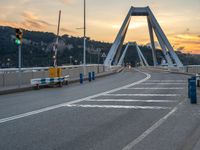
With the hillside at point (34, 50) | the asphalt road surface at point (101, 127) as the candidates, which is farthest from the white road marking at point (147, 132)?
the hillside at point (34, 50)

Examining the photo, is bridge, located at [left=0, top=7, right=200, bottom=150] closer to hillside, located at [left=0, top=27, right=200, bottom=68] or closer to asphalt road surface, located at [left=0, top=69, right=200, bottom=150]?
asphalt road surface, located at [left=0, top=69, right=200, bottom=150]

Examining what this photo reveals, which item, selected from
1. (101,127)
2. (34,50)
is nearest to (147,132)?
(101,127)

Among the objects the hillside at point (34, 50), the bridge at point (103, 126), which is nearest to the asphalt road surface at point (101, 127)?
the bridge at point (103, 126)

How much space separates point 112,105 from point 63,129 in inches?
224

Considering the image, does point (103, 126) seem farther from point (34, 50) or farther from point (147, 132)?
point (34, 50)

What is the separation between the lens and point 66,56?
143 meters

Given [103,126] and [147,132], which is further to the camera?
[103,126]

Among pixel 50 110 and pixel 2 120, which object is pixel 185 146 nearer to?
pixel 2 120

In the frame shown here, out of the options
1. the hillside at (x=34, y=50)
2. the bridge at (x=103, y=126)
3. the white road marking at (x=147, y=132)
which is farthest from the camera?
the hillside at (x=34, y=50)

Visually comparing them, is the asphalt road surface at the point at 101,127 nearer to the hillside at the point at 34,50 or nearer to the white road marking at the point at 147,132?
the white road marking at the point at 147,132

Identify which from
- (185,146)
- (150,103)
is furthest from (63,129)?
(150,103)

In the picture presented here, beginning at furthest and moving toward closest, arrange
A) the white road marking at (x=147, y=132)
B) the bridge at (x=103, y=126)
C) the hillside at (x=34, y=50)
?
1. the hillside at (x=34, y=50)
2. the bridge at (x=103, y=126)
3. the white road marking at (x=147, y=132)

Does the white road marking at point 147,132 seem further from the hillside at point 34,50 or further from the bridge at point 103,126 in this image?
the hillside at point 34,50

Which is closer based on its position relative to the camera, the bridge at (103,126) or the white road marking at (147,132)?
the white road marking at (147,132)
